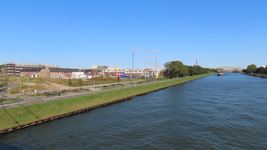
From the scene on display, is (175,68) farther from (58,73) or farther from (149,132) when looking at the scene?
(149,132)

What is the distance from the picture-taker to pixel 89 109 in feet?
127

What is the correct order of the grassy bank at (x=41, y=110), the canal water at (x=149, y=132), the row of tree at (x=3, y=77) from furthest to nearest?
the row of tree at (x=3, y=77) < the grassy bank at (x=41, y=110) < the canal water at (x=149, y=132)

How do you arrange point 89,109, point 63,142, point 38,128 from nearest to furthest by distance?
point 63,142 < point 38,128 < point 89,109

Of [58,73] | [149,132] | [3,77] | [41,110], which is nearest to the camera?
[149,132]

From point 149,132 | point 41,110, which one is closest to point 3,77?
point 41,110

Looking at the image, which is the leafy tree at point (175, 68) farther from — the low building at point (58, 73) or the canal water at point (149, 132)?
the canal water at point (149, 132)

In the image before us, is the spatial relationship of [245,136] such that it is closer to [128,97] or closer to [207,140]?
[207,140]

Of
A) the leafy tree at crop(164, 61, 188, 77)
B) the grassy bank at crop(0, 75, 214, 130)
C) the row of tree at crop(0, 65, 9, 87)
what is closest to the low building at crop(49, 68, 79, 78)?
the row of tree at crop(0, 65, 9, 87)

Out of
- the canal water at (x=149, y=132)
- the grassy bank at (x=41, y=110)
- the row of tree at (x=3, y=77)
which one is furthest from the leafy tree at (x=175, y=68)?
the row of tree at (x=3, y=77)

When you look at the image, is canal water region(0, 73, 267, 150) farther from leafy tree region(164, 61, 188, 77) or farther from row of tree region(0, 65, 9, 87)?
leafy tree region(164, 61, 188, 77)

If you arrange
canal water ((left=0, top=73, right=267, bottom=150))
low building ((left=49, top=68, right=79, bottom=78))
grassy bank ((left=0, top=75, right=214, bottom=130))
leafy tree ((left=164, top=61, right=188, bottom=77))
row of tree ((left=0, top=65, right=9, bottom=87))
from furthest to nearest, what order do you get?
low building ((left=49, top=68, right=79, bottom=78)) < leafy tree ((left=164, top=61, right=188, bottom=77)) < row of tree ((left=0, top=65, right=9, bottom=87)) < grassy bank ((left=0, top=75, right=214, bottom=130)) < canal water ((left=0, top=73, right=267, bottom=150))

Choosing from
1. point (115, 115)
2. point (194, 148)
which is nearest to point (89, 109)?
point (115, 115)

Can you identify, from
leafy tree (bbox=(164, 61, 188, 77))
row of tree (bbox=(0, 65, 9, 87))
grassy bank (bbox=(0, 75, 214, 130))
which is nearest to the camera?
grassy bank (bbox=(0, 75, 214, 130))

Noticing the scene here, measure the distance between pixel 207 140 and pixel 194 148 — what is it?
11.0 ft
